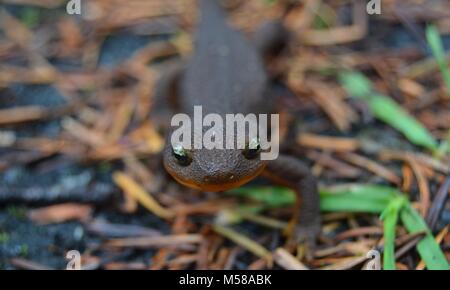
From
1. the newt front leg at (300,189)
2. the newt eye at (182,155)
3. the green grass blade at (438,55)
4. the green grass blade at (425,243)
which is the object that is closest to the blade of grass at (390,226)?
the green grass blade at (425,243)

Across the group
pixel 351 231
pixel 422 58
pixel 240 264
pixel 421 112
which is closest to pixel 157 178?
pixel 240 264

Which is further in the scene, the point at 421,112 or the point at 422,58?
A: the point at 422,58

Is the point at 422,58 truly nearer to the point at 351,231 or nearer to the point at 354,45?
the point at 354,45

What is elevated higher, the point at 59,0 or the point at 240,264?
the point at 59,0

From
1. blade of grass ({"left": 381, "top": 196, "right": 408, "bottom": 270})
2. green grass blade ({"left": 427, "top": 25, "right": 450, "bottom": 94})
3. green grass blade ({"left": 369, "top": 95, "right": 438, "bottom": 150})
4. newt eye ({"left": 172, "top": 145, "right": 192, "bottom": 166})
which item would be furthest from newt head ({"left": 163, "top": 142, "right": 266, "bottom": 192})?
green grass blade ({"left": 427, "top": 25, "right": 450, "bottom": 94})

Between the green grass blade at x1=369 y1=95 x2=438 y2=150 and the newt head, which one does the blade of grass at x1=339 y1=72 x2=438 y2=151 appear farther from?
the newt head
